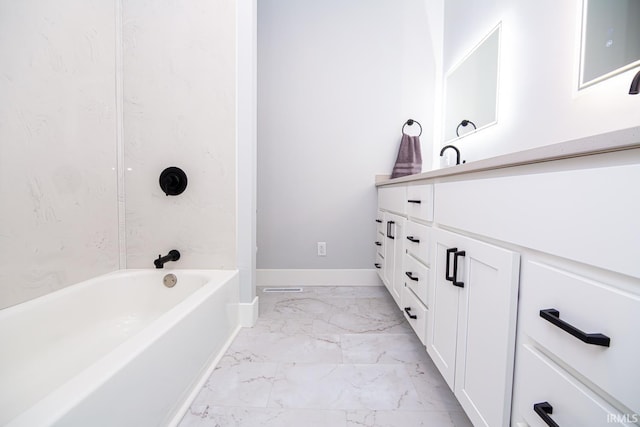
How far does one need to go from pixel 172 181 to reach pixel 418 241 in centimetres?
141

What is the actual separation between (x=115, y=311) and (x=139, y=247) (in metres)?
0.39

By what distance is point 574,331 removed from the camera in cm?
46

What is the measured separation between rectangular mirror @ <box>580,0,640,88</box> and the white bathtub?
175cm

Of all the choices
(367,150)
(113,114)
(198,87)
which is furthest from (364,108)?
(113,114)

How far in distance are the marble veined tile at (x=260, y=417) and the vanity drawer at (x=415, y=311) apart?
0.48m

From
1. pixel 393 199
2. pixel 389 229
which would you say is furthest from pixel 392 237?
pixel 393 199

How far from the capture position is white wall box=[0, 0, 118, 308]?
3.46ft

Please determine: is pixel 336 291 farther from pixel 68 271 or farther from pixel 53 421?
pixel 53 421

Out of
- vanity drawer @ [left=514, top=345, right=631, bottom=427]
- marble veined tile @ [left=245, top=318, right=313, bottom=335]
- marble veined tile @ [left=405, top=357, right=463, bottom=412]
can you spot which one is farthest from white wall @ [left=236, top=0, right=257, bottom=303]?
vanity drawer @ [left=514, top=345, right=631, bottom=427]

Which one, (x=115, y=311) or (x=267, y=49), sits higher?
(x=267, y=49)

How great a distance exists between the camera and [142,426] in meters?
0.79

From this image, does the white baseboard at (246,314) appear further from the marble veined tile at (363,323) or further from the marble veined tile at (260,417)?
the marble veined tile at (260,417)

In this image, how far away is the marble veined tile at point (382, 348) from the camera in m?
1.34

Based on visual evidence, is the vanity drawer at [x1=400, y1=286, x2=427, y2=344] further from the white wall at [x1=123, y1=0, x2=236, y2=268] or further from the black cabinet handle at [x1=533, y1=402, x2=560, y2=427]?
the white wall at [x1=123, y1=0, x2=236, y2=268]
